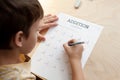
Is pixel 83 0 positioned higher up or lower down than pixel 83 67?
higher up

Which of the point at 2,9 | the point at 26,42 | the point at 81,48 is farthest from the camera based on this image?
the point at 81,48

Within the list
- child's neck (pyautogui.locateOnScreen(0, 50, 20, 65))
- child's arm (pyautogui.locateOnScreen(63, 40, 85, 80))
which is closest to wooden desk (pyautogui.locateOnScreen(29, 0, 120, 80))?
child's arm (pyautogui.locateOnScreen(63, 40, 85, 80))

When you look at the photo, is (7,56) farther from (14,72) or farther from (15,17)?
(15,17)

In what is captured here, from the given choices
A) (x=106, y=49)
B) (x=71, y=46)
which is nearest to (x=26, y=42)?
(x=71, y=46)

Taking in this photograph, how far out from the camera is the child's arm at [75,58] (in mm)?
902

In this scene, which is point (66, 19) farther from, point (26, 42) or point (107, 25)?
point (26, 42)

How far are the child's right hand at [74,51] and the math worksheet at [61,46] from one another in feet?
0.05

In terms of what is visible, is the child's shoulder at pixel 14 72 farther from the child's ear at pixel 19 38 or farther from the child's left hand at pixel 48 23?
the child's left hand at pixel 48 23

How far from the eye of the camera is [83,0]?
1.13m

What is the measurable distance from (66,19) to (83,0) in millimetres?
143

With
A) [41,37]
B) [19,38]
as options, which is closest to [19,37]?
[19,38]

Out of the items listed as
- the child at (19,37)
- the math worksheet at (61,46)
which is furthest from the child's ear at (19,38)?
the math worksheet at (61,46)

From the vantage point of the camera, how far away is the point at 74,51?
957mm

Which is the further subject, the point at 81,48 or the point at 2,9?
the point at 81,48
